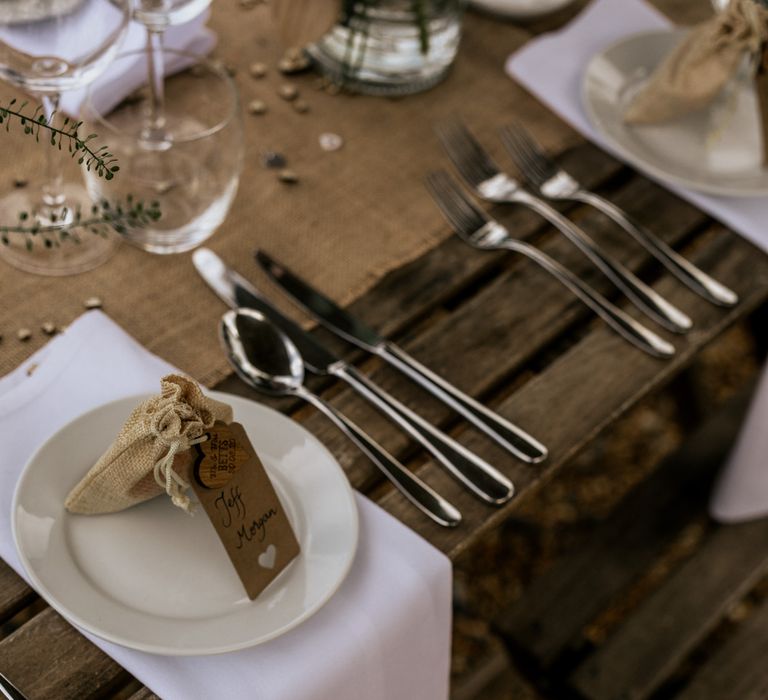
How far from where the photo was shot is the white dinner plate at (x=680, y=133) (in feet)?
3.52

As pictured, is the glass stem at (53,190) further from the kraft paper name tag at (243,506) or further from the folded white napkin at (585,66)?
the folded white napkin at (585,66)

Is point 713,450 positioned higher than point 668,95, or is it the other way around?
point 668,95

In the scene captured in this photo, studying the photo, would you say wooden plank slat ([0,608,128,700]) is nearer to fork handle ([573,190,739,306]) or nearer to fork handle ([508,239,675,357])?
fork handle ([508,239,675,357])

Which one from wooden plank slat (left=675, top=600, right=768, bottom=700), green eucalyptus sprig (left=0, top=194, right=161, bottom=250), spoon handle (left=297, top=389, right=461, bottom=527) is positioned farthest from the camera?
wooden plank slat (left=675, top=600, right=768, bottom=700)

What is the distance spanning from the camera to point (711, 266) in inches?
40.6

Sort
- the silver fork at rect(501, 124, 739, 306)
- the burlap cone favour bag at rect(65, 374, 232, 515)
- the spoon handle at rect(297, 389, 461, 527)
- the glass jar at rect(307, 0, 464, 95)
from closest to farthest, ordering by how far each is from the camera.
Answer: the burlap cone favour bag at rect(65, 374, 232, 515) < the spoon handle at rect(297, 389, 461, 527) < the silver fork at rect(501, 124, 739, 306) < the glass jar at rect(307, 0, 464, 95)

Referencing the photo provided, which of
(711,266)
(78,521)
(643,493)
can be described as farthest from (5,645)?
(643,493)

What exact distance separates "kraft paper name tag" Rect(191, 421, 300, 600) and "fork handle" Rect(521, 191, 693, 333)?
432 millimetres

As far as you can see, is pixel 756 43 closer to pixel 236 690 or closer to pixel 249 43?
pixel 249 43

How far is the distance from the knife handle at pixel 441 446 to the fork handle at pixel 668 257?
0.31 meters

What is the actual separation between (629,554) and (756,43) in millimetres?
650

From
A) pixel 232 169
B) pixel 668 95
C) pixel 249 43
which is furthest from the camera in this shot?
pixel 249 43

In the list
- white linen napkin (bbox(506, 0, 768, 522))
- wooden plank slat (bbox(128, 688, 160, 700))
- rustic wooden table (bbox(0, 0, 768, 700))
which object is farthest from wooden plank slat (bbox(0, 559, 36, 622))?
white linen napkin (bbox(506, 0, 768, 522))

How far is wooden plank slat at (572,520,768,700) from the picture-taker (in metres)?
1.25
